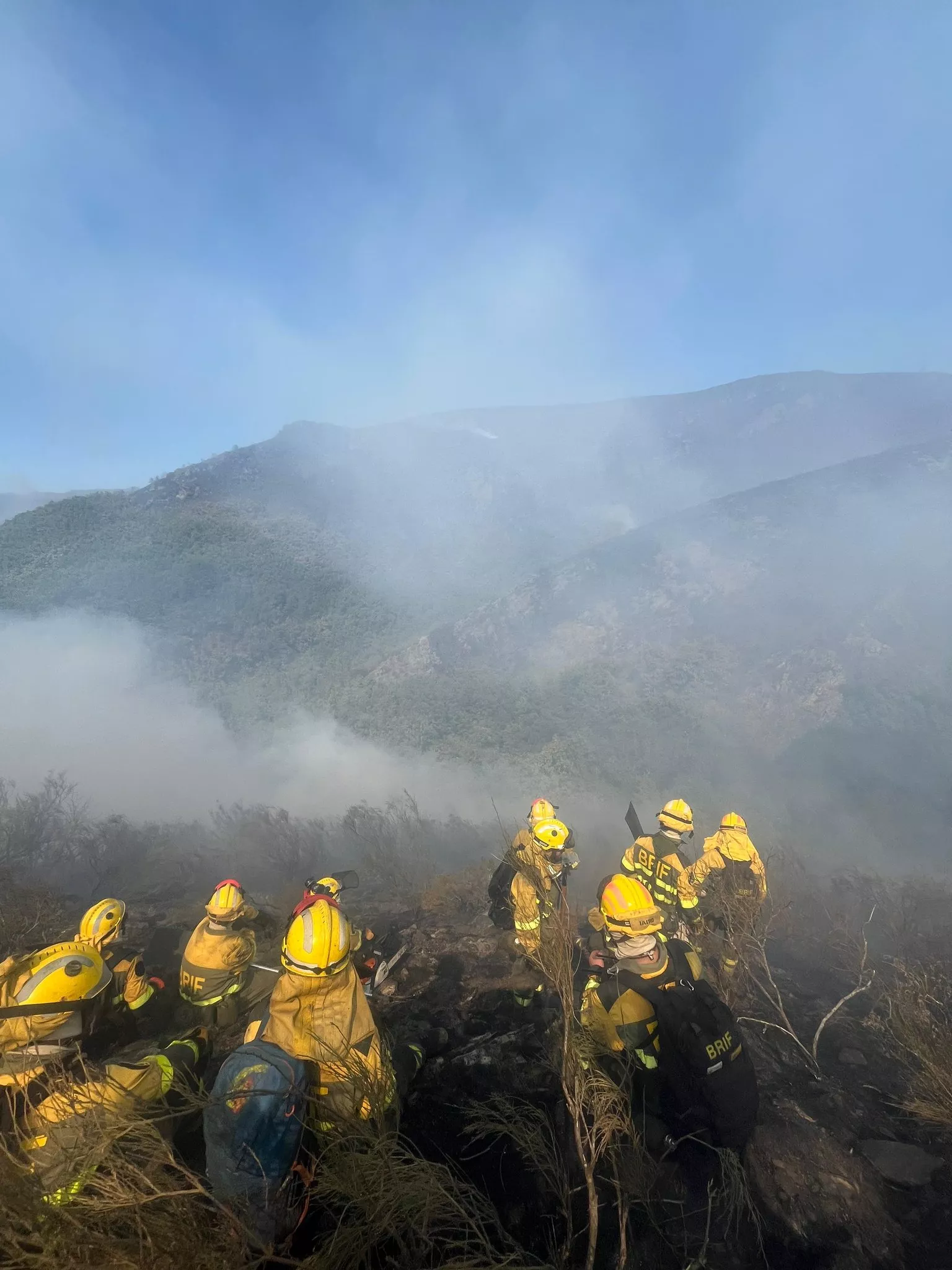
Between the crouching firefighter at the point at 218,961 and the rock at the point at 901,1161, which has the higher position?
the crouching firefighter at the point at 218,961

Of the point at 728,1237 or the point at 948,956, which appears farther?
the point at 948,956

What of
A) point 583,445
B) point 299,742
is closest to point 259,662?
point 299,742

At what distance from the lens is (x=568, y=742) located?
21172 mm

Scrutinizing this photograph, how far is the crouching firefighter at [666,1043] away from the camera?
119 inches

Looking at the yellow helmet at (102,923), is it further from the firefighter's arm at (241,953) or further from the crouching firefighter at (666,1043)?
the crouching firefighter at (666,1043)

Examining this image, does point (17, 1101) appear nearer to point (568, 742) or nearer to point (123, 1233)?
point (123, 1233)

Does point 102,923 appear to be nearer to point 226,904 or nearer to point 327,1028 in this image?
point 226,904

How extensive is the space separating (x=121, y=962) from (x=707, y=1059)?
489cm

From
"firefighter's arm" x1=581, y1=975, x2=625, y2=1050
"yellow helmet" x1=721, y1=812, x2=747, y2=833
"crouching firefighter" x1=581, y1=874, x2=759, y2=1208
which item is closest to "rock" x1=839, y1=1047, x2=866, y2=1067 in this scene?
"yellow helmet" x1=721, y1=812, x2=747, y2=833

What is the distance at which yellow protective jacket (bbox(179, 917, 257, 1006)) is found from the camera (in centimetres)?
498

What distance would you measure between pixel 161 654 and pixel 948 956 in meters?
33.1

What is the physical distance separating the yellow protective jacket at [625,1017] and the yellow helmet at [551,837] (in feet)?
6.63

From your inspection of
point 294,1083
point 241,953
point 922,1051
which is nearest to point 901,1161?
point 922,1051

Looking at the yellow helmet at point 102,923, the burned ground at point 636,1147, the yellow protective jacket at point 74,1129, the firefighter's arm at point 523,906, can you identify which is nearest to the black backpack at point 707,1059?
the burned ground at point 636,1147
